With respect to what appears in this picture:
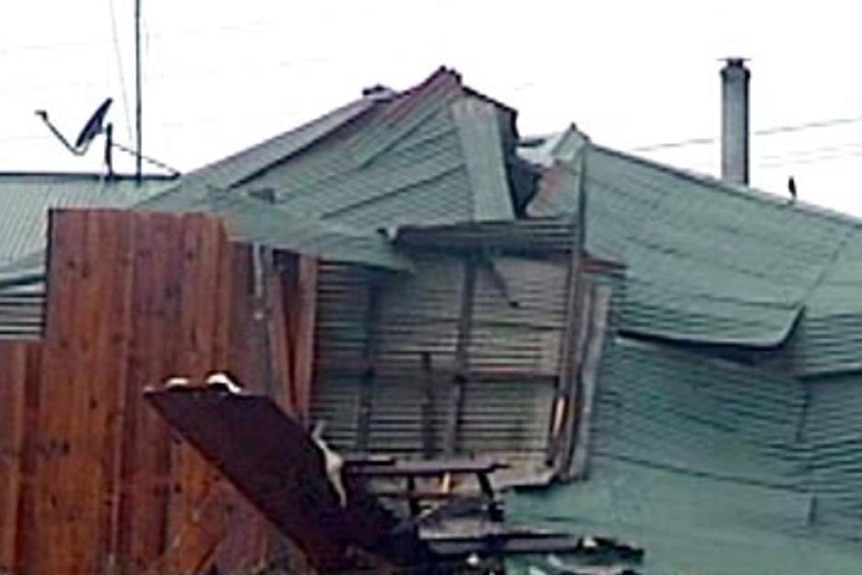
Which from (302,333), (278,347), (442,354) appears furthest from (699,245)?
(278,347)

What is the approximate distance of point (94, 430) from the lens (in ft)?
35.4

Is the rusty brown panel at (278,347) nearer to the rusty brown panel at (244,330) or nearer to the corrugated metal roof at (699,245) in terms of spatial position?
the rusty brown panel at (244,330)

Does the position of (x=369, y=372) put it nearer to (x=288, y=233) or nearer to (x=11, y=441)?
(x=288, y=233)

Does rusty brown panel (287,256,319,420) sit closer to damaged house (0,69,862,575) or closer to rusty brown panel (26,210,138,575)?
damaged house (0,69,862,575)

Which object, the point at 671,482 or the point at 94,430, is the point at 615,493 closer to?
the point at 671,482

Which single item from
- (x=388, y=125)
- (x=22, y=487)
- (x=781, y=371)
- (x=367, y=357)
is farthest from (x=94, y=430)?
(x=781, y=371)

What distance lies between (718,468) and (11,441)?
12.0 ft

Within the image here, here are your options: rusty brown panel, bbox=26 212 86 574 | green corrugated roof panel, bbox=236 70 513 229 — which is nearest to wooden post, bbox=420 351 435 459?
green corrugated roof panel, bbox=236 70 513 229

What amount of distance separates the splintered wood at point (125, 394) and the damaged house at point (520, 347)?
0.8 inches

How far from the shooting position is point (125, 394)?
10.8 meters

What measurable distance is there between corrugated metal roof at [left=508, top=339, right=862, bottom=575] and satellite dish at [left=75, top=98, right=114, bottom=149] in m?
7.79

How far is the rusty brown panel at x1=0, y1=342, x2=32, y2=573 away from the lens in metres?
10.7

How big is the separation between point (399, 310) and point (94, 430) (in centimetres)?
170

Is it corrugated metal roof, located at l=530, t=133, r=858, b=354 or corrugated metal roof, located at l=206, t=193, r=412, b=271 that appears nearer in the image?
corrugated metal roof, located at l=206, t=193, r=412, b=271
